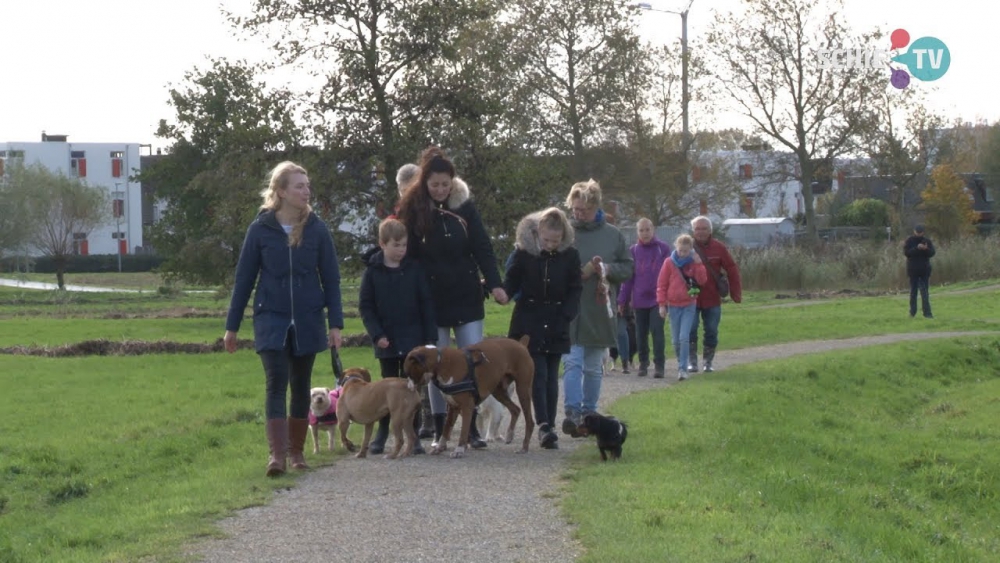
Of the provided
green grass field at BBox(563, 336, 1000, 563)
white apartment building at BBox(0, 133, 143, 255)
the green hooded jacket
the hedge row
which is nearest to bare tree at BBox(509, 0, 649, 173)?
green grass field at BBox(563, 336, 1000, 563)

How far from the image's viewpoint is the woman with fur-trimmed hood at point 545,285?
1053 cm

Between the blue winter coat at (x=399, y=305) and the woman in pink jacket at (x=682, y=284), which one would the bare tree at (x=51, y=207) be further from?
the blue winter coat at (x=399, y=305)

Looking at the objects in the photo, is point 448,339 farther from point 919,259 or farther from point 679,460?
point 919,259

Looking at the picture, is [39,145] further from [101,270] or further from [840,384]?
[840,384]

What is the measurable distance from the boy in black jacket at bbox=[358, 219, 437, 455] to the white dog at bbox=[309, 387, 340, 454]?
0.69m

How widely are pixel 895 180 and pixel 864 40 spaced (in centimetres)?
917

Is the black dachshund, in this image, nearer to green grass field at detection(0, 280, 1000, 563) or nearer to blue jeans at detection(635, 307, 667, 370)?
green grass field at detection(0, 280, 1000, 563)

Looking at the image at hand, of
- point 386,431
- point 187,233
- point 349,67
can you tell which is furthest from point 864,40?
point 386,431

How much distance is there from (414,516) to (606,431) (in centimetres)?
227

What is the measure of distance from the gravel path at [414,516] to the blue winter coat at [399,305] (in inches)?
36.2

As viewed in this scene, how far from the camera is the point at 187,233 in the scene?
169 ft

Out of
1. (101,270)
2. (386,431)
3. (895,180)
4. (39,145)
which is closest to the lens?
(386,431)

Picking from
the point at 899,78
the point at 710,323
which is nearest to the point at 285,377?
the point at 710,323

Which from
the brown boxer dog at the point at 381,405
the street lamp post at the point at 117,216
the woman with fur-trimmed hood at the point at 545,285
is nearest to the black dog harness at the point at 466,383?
the brown boxer dog at the point at 381,405
